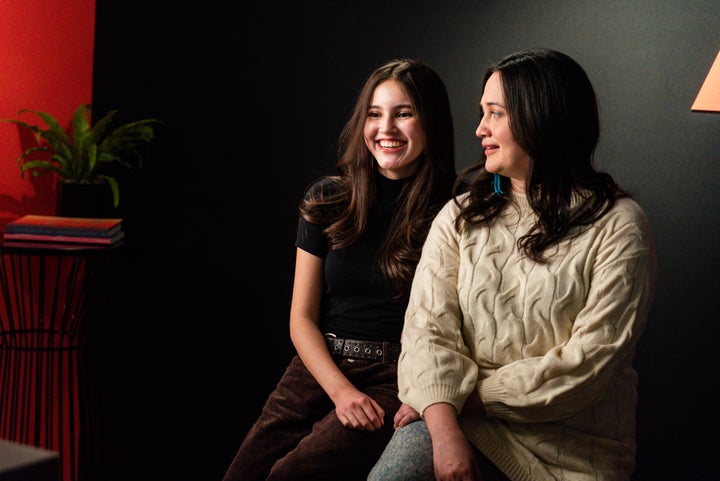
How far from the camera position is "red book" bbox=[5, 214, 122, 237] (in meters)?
2.81

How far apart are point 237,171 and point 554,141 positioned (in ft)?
5.43

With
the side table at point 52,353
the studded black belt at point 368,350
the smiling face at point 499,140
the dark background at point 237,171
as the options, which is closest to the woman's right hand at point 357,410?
the studded black belt at point 368,350

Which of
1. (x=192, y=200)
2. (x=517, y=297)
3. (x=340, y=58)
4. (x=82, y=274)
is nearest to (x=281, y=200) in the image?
(x=192, y=200)

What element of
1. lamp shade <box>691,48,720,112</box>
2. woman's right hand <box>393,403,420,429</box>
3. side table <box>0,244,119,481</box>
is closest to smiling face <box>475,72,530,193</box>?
woman's right hand <box>393,403,420,429</box>

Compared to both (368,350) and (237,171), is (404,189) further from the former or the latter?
(237,171)

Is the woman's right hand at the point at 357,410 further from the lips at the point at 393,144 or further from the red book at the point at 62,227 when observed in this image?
the red book at the point at 62,227

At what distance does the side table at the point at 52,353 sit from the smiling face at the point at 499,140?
4.57 feet

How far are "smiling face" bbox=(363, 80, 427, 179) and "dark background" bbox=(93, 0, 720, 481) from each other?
793 millimetres

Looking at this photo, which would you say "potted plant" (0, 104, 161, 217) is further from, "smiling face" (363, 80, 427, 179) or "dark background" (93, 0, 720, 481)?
"smiling face" (363, 80, 427, 179)

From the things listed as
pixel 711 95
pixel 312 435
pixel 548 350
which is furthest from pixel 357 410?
pixel 711 95

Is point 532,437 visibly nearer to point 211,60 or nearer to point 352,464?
point 352,464

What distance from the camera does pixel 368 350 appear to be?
230 cm

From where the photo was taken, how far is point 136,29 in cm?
329

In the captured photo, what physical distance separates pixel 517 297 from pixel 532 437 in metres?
0.29
